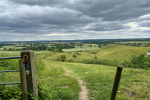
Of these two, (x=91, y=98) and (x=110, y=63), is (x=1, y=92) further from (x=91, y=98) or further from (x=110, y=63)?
(x=110, y=63)

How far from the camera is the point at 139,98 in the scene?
4.03m

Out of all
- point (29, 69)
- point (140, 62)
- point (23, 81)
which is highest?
point (29, 69)

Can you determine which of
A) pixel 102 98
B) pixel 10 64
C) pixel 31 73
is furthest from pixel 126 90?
pixel 10 64

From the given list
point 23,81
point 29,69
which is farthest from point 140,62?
point 23,81

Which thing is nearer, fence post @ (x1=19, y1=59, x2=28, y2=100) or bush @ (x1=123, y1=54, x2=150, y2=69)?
fence post @ (x1=19, y1=59, x2=28, y2=100)

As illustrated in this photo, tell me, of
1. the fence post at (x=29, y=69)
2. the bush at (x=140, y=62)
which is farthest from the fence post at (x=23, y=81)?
the bush at (x=140, y=62)

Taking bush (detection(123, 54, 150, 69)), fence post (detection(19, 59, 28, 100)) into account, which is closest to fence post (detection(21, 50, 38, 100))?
fence post (detection(19, 59, 28, 100))

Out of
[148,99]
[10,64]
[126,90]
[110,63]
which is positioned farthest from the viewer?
[110,63]

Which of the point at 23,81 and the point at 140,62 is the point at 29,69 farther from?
the point at 140,62

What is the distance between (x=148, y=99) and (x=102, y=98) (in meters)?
1.67

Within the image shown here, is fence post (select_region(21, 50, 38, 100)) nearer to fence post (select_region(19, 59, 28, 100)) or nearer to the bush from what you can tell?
fence post (select_region(19, 59, 28, 100))

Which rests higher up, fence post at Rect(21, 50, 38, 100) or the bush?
fence post at Rect(21, 50, 38, 100)

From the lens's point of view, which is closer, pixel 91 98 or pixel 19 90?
pixel 19 90

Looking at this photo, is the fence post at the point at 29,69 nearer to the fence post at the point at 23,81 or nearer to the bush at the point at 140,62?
the fence post at the point at 23,81
